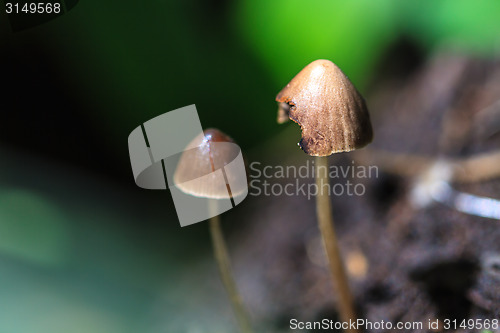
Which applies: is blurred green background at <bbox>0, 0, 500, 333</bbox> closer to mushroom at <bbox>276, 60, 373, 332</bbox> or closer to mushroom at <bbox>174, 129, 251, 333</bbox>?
mushroom at <bbox>174, 129, 251, 333</bbox>

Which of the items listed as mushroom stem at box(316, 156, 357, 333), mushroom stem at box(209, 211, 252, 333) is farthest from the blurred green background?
mushroom stem at box(316, 156, 357, 333)

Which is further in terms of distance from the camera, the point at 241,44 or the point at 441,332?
the point at 241,44

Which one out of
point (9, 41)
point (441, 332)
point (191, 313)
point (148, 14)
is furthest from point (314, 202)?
point (9, 41)

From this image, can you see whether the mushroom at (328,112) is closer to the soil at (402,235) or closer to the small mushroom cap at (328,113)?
the small mushroom cap at (328,113)

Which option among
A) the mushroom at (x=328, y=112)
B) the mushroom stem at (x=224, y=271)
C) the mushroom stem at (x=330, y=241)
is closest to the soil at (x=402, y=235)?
the mushroom stem at (x=330, y=241)

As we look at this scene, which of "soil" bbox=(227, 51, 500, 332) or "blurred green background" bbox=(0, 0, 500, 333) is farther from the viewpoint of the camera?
"blurred green background" bbox=(0, 0, 500, 333)

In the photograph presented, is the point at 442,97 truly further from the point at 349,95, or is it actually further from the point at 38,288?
the point at 38,288

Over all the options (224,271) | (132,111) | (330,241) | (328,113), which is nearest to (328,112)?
(328,113)
